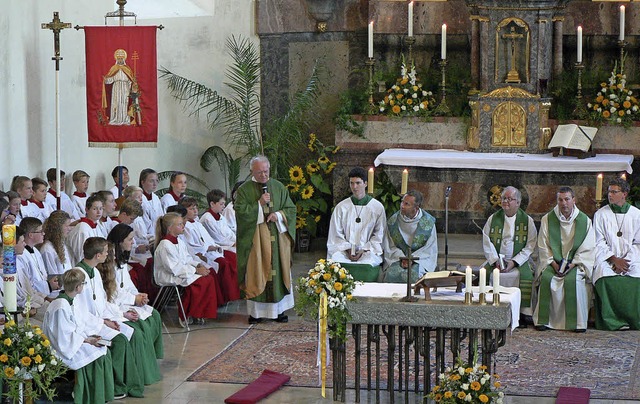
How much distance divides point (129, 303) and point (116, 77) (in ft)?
14.6

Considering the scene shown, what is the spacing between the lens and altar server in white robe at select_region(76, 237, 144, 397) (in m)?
9.23

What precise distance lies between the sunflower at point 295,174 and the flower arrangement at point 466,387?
25.7 feet

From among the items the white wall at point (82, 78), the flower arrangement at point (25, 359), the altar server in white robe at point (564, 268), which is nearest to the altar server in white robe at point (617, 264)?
the altar server in white robe at point (564, 268)

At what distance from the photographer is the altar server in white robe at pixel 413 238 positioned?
1181 centimetres

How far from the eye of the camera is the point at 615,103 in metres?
15.0

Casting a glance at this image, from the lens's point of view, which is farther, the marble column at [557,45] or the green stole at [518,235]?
the marble column at [557,45]

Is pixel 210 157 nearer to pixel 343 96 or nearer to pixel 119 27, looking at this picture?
pixel 343 96

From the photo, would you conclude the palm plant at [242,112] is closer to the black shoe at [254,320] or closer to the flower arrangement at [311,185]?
the flower arrangement at [311,185]

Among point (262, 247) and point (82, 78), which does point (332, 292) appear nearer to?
point (262, 247)

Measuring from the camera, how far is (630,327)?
11719 mm

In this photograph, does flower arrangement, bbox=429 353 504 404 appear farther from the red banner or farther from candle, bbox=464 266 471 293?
the red banner

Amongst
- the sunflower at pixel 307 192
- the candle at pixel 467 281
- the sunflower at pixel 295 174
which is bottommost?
the candle at pixel 467 281

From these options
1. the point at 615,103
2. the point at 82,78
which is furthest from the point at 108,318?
the point at 615,103

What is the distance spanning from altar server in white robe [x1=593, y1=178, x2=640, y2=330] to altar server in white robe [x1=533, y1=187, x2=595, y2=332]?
0.15 m
